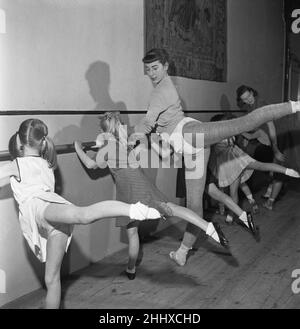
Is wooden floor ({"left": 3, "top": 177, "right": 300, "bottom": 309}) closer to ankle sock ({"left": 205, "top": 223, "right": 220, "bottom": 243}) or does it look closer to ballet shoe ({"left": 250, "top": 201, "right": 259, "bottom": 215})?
ankle sock ({"left": 205, "top": 223, "right": 220, "bottom": 243})

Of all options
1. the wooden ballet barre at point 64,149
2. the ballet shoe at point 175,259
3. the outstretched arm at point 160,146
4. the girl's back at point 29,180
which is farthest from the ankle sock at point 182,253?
the girl's back at point 29,180

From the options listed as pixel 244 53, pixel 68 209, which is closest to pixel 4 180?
pixel 68 209

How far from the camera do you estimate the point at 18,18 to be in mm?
2227

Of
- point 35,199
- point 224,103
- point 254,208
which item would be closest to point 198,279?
point 35,199

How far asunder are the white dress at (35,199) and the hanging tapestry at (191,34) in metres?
1.65

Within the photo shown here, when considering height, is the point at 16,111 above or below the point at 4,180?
above

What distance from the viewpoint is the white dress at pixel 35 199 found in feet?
6.56

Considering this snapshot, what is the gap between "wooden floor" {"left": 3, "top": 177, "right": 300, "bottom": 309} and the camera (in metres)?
2.44

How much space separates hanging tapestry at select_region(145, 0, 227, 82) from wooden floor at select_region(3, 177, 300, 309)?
4.93ft

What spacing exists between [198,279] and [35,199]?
4.06ft

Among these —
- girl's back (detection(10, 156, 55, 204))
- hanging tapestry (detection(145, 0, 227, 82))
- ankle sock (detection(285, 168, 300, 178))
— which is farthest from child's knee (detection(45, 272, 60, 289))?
ankle sock (detection(285, 168, 300, 178))

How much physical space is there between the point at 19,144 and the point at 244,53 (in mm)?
3816

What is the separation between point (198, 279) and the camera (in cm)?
279

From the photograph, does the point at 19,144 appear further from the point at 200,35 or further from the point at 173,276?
the point at 200,35
